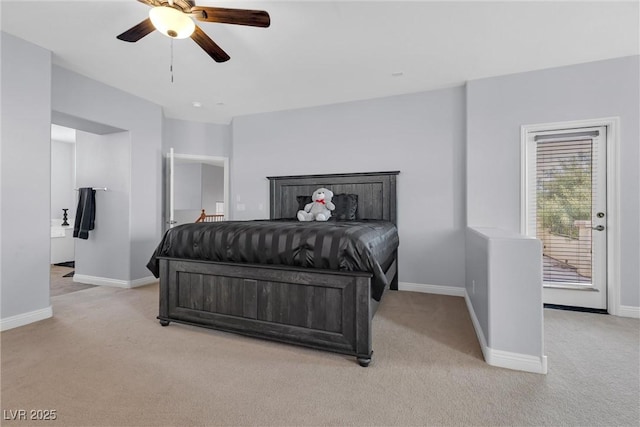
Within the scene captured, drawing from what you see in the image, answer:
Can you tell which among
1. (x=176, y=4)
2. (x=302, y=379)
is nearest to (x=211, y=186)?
(x=176, y=4)

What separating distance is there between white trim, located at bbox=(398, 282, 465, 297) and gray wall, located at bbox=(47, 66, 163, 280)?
11.4 ft

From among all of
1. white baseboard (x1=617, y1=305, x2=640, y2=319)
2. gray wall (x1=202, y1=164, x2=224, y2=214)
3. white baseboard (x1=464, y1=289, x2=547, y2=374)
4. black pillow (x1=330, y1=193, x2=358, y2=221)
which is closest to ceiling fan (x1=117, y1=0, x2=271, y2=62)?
black pillow (x1=330, y1=193, x2=358, y2=221)

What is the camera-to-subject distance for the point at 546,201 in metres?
3.27

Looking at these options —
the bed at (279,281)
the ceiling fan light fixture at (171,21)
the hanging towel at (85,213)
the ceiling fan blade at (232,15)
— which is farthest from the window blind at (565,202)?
the hanging towel at (85,213)

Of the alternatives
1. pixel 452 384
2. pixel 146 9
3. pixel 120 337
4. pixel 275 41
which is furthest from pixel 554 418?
pixel 146 9

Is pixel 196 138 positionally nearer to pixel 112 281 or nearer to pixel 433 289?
pixel 112 281

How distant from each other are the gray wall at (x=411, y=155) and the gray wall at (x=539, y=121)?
23 cm

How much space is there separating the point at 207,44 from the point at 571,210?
379 centimetres

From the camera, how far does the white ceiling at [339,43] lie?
2250mm

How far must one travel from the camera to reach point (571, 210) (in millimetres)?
3184

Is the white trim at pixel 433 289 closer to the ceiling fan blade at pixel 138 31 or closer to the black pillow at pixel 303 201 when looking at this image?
the black pillow at pixel 303 201

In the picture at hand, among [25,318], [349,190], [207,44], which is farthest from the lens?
[349,190]

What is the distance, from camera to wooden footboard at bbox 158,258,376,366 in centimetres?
197

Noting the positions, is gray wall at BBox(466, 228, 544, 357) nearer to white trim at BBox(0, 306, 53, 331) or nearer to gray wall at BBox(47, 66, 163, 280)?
white trim at BBox(0, 306, 53, 331)
